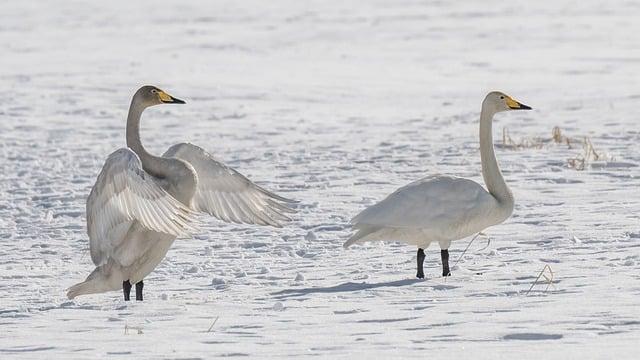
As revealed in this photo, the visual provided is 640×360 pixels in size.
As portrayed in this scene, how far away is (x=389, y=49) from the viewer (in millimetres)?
25031

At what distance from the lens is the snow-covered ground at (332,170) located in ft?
18.4

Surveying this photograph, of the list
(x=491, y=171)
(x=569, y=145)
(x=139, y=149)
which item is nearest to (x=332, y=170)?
(x=569, y=145)

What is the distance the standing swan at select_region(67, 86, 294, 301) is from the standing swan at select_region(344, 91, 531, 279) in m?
0.71

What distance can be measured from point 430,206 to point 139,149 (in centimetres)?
159

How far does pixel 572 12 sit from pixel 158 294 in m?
25.1

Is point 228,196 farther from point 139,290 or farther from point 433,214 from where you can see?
point 433,214

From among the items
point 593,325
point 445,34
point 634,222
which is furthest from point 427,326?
point 445,34

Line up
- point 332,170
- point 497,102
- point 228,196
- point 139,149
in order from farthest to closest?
point 332,170 → point 497,102 → point 228,196 → point 139,149

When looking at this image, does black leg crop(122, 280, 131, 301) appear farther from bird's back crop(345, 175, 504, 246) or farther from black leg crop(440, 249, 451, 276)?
black leg crop(440, 249, 451, 276)

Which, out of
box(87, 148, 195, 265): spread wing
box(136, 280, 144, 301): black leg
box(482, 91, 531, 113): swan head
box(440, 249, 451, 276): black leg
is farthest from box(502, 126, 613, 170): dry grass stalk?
box(87, 148, 195, 265): spread wing

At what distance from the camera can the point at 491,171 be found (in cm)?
773

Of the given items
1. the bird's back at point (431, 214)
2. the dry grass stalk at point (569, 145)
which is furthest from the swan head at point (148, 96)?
the dry grass stalk at point (569, 145)

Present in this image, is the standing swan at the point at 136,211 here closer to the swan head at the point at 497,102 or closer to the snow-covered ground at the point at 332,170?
the snow-covered ground at the point at 332,170

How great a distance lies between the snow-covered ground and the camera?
562cm
